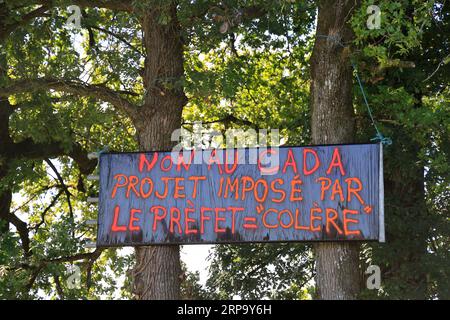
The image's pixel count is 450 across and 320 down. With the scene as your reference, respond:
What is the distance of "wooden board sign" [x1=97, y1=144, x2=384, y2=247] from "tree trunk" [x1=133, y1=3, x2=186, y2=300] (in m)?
0.56

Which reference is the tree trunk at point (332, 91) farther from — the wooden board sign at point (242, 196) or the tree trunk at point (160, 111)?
the tree trunk at point (160, 111)

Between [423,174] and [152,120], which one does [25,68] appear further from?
[423,174]

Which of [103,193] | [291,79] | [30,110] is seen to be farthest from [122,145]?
[103,193]

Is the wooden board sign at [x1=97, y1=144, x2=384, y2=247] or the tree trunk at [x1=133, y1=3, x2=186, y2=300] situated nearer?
the wooden board sign at [x1=97, y1=144, x2=384, y2=247]

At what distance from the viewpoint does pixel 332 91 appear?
11.5 m

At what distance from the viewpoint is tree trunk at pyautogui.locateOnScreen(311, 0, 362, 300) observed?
35.6 ft

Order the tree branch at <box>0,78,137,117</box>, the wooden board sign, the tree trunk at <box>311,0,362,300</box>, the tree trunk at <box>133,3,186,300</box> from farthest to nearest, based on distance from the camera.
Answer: the tree branch at <box>0,78,137,117</box>, the tree trunk at <box>133,3,186,300</box>, the tree trunk at <box>311,0,362,300</box>, the wooden board sign

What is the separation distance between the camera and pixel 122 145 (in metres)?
16.9

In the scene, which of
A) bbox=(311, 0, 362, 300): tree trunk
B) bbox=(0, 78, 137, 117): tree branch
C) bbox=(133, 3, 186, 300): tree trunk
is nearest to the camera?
bbox=(311, 0, 362, 300): tree trunk

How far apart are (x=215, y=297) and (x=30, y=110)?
478 cm

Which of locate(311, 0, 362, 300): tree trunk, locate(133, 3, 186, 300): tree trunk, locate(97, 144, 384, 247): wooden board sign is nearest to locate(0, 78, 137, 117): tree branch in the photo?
locate(133, 3, 186, 300): tree trunk

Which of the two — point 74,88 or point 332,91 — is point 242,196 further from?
point 74,88

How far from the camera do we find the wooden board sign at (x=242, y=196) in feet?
33.6

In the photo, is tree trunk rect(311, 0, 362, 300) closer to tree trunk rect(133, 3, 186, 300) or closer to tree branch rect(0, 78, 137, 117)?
tree trunk rect(133, 3, 186, 300)
